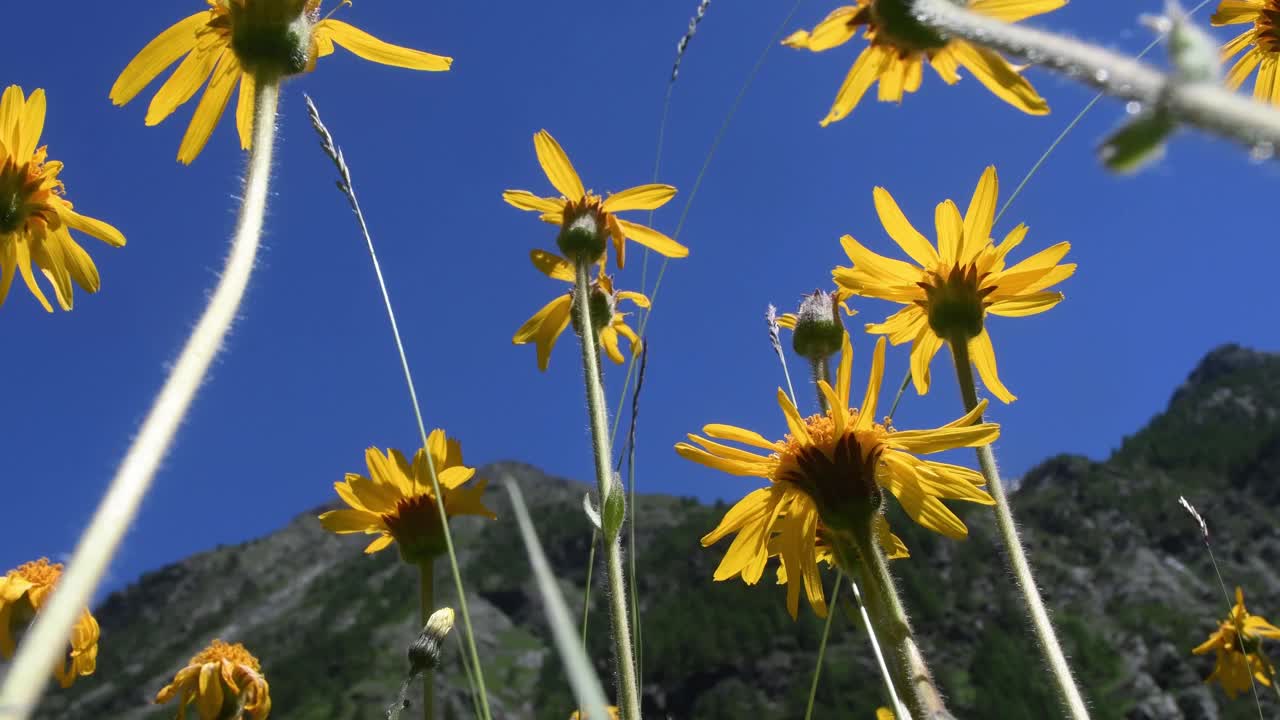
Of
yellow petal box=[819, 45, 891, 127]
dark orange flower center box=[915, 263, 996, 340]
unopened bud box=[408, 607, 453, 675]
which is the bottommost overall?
unopened bud box=[408, 607, 453, 675]

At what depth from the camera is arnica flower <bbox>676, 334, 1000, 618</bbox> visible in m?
1.79

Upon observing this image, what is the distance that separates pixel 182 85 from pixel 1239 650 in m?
5.13

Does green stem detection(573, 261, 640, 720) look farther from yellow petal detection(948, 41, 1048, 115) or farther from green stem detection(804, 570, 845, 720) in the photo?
yellow petal detection(948, 41, 1048, 115)

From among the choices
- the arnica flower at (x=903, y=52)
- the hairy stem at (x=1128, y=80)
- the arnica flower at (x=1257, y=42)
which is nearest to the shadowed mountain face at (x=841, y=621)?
the arnica flower at (x=1257, y=42)

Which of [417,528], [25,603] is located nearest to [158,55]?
[417,528]

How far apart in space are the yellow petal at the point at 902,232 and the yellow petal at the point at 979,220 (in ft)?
0.29

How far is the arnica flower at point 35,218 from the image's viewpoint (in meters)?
2.40

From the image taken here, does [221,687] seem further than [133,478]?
Yes

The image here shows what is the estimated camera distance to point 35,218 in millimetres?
2523

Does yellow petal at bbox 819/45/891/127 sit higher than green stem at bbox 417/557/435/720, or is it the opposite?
yellow petal at bbox 819/45/891/127

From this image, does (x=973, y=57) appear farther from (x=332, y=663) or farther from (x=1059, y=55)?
(x=332, y=663)

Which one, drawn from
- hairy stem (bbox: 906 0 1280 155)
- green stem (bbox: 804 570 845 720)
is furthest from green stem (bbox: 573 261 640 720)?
hairy stem (bbox: 906 0 1280 155)

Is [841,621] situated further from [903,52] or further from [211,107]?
[903,52]

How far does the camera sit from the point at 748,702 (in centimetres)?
9338
